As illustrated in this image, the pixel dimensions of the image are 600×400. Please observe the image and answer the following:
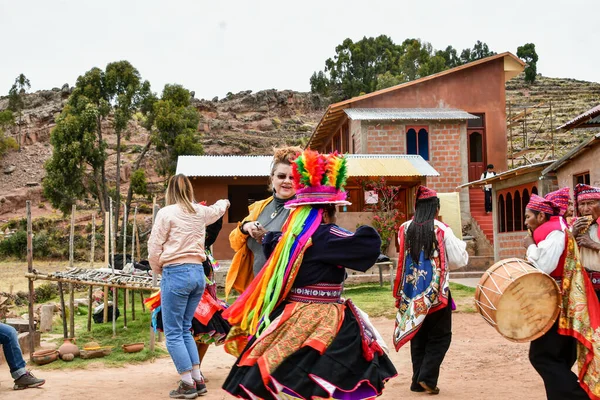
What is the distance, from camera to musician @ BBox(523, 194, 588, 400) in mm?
4414

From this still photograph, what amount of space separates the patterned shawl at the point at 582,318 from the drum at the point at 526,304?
0.44 feet

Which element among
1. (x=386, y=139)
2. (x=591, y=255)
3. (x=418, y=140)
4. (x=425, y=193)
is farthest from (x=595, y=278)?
(x=418, y=140)

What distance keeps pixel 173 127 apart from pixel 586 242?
97.5 feet

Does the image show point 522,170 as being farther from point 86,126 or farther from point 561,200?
point 86,126


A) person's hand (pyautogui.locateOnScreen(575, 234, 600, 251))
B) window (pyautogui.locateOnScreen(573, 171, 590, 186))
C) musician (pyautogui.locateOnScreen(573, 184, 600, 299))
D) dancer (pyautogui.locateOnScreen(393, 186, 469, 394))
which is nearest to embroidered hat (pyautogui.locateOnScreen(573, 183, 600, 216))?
musician (pyautogui.locateOnScreen(573, 184, 600, 299))

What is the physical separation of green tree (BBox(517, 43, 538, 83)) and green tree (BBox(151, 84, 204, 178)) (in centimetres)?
4417

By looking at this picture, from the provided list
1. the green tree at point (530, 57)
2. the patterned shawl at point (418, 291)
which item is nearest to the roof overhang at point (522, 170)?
the patterned shawl at point (418, 291)

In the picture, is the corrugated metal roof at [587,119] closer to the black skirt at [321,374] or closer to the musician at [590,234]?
the musician at [590,234]

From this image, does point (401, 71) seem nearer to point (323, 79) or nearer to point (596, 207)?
point (323, 79)

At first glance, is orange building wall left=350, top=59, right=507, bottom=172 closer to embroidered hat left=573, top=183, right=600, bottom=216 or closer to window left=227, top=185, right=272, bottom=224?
window left=227, top=185, right=272, bottom=224

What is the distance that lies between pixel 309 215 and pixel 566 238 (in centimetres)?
207

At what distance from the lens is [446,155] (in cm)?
2327

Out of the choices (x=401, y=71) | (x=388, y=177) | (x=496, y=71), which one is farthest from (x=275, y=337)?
(x=401, y=71)

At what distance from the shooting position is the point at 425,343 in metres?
6.11
